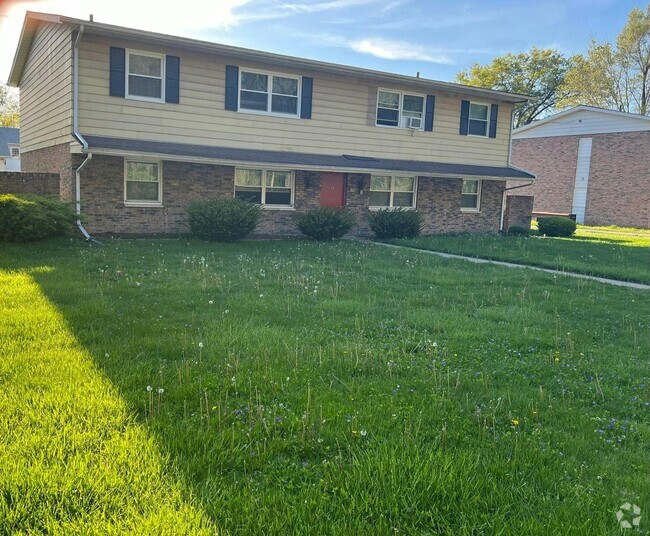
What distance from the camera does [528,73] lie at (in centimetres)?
5000

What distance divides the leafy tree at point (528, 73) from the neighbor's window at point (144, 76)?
3904 centimetres

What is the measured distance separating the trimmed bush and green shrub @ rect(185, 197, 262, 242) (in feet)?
6.63

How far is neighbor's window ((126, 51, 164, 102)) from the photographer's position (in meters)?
15.6

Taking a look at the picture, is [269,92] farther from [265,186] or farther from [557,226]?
[557,226]

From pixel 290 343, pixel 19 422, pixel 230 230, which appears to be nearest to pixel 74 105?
pixel 230 230

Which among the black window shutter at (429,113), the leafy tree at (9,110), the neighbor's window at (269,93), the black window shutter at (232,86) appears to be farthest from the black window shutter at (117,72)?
the leafy tree at (9,110)

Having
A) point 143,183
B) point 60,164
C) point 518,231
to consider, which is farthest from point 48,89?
point 518,231

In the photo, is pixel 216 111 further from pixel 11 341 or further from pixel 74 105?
pixel 11 341

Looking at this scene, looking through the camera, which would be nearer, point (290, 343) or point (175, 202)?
point (290, 343)

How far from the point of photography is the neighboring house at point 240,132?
15.2 meters

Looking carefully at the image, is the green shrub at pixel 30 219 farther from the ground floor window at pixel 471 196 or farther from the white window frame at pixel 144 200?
the ground floor window at pixel 471 196

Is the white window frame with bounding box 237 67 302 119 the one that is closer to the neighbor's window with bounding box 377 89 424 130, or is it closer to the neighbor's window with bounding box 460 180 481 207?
the neighbor's window with bounding box 377 89 424 130

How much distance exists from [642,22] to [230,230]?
127ft

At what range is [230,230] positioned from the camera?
15.3 meters
